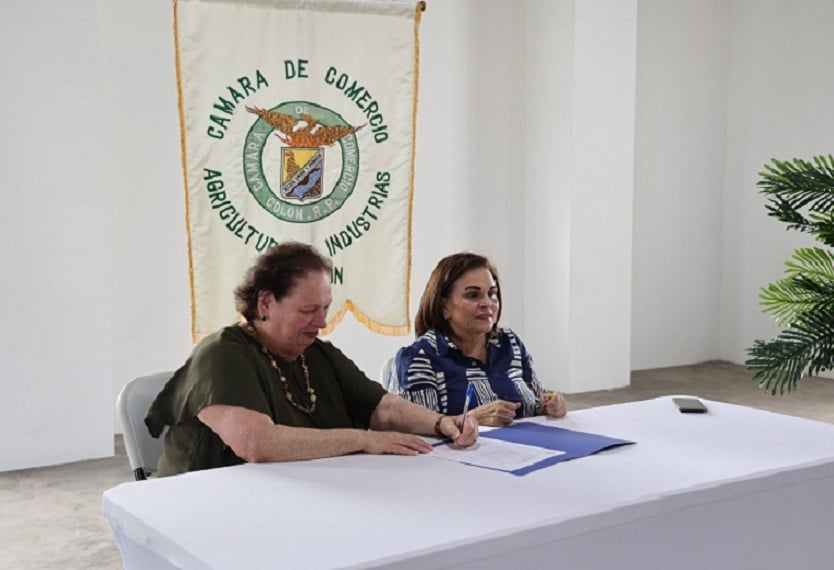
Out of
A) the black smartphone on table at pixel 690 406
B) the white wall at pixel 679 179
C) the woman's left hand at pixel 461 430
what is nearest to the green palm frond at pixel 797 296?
the black smartphone on table at pixel 690 406

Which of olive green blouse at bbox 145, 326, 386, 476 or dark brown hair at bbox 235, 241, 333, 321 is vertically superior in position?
dark brown hair at bbox 235, 241, 333, 321

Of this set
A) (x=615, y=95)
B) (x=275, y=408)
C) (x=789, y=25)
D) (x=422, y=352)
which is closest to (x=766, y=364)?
(x=422, y=352)

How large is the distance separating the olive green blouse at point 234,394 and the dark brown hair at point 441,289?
0.54 meters

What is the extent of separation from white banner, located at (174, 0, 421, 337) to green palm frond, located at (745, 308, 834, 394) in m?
2.93

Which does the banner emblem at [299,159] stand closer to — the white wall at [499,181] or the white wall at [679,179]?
the white wall at [499,181]

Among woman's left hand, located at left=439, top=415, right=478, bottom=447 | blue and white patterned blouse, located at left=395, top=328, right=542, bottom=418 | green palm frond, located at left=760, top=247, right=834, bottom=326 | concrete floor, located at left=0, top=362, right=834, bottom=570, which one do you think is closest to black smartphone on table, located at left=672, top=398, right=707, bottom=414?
blue and white patterned blouse, located at left=395, top=328, right=542, bottom=418

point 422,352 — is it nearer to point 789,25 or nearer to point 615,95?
point 615,95

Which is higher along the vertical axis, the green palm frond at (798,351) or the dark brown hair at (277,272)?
the dark brown hair at (277,272)

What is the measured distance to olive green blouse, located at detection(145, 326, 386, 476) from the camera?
248cm

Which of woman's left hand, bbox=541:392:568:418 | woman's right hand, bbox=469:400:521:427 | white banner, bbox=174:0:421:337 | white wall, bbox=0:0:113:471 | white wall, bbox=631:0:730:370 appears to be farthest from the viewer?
white wall, bbox=631:0:730:370

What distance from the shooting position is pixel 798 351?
397cm

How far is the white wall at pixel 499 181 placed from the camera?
206 inches

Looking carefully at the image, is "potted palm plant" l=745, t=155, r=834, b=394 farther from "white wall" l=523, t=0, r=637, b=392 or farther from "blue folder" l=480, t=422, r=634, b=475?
"white wall" l=523, t=0, r=637, b=392

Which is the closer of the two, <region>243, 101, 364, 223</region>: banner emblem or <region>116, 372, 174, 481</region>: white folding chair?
<region>116, 372, 174, 481</region>: white folding chair
